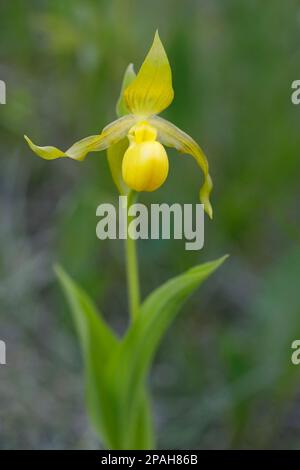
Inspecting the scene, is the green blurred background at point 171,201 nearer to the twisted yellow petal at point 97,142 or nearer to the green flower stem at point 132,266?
the green flower stem at point 132,266

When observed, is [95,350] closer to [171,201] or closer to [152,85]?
[152,85]

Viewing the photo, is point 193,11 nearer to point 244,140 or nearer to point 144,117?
point 244,140

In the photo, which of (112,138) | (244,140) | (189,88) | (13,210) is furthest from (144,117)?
(13,210)

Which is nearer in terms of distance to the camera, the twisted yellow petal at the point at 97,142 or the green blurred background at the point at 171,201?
the twisted yellow petal at the point at 97,142

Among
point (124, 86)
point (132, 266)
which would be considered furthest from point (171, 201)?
point (124, 86)

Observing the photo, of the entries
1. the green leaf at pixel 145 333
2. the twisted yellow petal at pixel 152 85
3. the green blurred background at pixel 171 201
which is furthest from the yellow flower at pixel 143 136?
the green blurred background at pixel 171 201

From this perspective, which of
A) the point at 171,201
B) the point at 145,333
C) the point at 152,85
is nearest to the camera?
the point at 152,85

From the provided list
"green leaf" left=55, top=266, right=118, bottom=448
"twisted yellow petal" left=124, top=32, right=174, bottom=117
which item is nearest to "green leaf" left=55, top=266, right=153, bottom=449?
"green leaf" left=55, top=266, right=118, bottom=448
